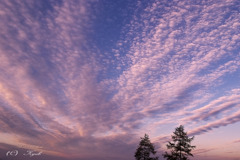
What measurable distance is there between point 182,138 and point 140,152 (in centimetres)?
1078

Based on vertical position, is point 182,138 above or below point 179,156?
above

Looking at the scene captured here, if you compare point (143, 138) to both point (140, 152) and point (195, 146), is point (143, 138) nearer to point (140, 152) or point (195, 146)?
point (140, 152)

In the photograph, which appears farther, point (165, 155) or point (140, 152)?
point (140, 152)

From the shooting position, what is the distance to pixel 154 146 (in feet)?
139

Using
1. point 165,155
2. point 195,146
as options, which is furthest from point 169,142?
point 195,146

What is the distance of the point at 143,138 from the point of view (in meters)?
43.3

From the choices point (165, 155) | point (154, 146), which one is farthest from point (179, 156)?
point (154, 146)

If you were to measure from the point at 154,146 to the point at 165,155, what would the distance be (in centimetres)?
519

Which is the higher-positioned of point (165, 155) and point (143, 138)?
point (143, 138)

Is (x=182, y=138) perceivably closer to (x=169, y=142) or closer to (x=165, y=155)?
(x=169, y=142)

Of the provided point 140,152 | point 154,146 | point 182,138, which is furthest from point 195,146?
point 140,152

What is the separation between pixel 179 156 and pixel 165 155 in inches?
118

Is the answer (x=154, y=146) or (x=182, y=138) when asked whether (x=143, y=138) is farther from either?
(x=182, y=138)

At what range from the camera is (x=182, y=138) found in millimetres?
37219
